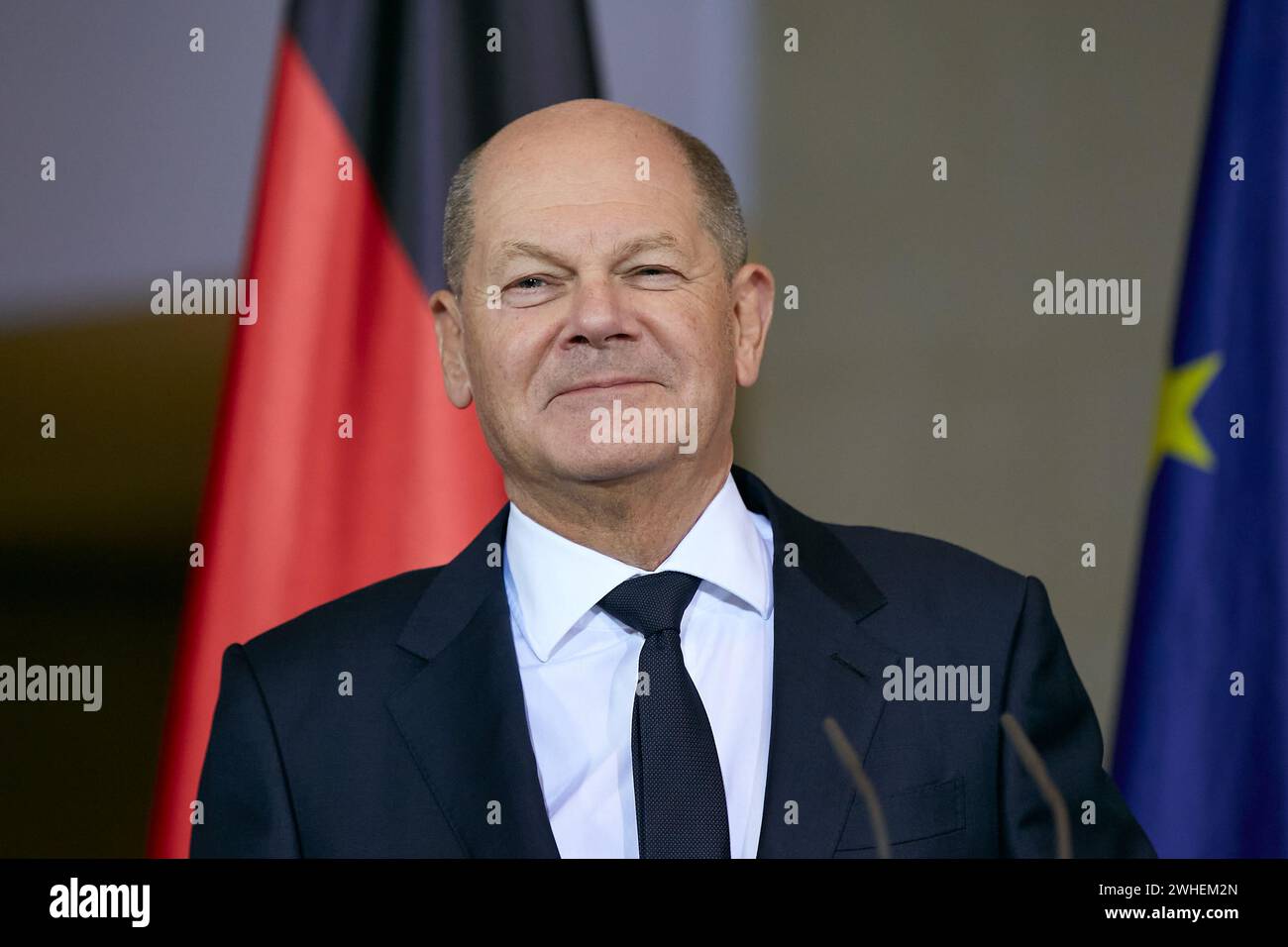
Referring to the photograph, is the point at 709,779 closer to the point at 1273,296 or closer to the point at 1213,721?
the point at 1213,721

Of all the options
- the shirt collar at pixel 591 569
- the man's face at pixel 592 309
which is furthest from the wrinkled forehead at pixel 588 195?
the shirt collar at pixel 591 569

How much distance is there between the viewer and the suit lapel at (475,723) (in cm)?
181

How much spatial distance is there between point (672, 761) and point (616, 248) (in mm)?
693

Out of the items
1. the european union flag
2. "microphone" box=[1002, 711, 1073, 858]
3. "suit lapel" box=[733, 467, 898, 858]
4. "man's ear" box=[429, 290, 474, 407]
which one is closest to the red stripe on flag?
"man's ear" box=[429, 290, 474, 407]

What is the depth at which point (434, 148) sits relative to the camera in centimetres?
226

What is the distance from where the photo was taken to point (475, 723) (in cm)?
183

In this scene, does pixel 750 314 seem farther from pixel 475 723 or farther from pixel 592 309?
pixel 475 723

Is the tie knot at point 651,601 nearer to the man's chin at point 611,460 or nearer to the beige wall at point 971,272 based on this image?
the man's chin at point 611,460

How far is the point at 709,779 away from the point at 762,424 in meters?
0.61

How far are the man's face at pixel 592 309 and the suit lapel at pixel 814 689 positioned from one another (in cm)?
24

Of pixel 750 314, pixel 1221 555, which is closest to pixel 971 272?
pixel 750 314
